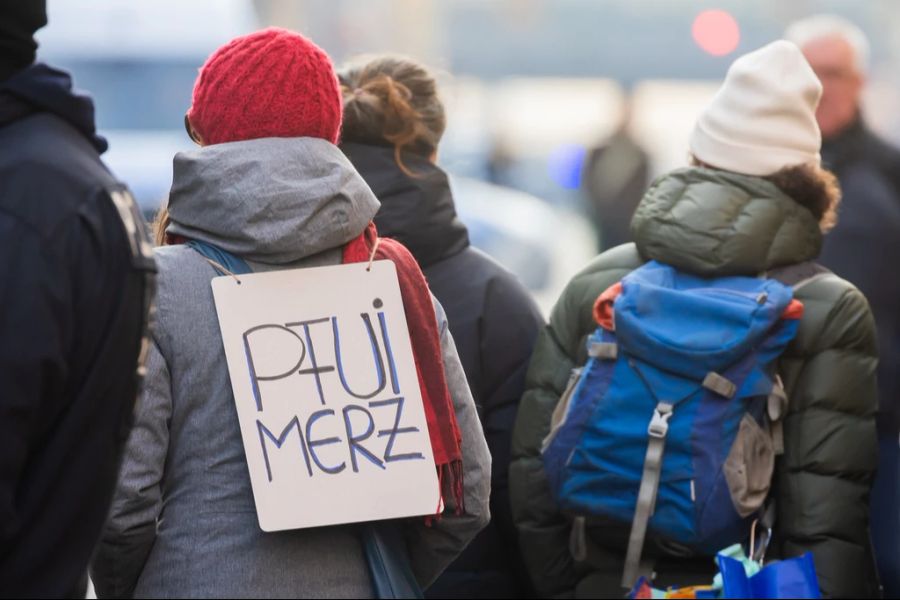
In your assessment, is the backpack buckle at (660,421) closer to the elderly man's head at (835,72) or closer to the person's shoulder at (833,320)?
the person's shoulder at (833,320)

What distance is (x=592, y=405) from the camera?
360cm

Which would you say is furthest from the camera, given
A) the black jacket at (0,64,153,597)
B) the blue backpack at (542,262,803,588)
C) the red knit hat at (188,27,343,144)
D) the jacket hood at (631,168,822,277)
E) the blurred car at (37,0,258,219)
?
the blurred car at (37,0,258,219)

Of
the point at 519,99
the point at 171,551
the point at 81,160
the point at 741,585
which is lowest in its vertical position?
the point at 519,99

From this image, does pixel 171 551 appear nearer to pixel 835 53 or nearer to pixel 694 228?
pixel 694 228

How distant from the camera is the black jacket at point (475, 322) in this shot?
392cm

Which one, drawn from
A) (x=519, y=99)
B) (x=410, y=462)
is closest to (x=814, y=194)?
(x=410, y=462)

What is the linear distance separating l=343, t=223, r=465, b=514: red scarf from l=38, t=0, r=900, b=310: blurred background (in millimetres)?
8971

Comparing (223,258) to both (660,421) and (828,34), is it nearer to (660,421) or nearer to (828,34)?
(660,421)

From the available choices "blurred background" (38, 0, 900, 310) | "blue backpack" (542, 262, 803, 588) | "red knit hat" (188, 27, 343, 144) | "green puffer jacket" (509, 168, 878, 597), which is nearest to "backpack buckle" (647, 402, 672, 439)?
"blue backpack" (542, 262, 803, 588)

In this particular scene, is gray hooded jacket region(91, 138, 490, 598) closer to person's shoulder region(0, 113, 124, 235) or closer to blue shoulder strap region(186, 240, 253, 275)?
blue shoulder strap region(186, 240, 253, 275)

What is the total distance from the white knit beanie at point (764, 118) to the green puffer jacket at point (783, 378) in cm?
9

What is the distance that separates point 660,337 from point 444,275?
2.34ft

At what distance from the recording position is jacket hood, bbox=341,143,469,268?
390 centimetres

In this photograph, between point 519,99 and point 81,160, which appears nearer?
point 81,160
